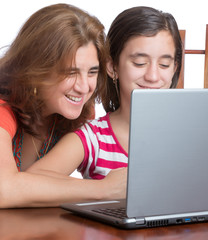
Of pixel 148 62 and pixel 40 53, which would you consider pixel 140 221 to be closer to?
pixel 40 53

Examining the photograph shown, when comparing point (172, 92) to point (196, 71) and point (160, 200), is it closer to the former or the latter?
point (160, 200)

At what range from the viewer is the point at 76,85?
4.46ft

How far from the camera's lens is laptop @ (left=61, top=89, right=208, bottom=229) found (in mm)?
796

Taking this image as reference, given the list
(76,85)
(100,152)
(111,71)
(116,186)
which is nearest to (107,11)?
(111,71)

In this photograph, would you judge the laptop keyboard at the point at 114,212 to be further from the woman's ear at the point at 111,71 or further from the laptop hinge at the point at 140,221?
the woman's ear at the point at 111,71

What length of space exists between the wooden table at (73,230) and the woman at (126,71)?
57 cm

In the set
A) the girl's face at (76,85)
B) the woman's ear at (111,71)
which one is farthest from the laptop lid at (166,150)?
the woman's ear at (111,71)

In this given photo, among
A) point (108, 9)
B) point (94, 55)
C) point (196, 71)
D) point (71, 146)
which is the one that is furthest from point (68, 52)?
point (108, 9)

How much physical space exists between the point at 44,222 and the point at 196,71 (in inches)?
91.1

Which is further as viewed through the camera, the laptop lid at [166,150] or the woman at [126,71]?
the woman at [126,71]

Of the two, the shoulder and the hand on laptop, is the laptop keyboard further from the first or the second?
the shoulder

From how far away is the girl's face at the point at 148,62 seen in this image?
5.08 ft

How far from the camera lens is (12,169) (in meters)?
1.12

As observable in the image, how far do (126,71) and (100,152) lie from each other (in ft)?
1.03
